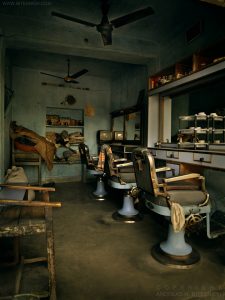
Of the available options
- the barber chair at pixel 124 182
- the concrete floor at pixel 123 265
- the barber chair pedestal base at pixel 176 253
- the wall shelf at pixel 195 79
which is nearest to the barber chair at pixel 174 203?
the barber chair pedestal base at pixel 176 253

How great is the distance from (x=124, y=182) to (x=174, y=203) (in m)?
1.15

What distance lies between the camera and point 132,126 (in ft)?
19.3

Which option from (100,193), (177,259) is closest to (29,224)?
(177,259)

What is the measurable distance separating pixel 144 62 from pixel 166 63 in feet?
2.02

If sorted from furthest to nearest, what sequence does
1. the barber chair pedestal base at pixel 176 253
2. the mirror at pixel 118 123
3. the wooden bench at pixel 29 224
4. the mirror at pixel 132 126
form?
the mirror at pixel 118 123
the mirror at pixel 132 126
the barber chair pedestal base at pixel 176 253
the wooden bench at pixel 29 224

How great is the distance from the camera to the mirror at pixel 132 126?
5.50 metres

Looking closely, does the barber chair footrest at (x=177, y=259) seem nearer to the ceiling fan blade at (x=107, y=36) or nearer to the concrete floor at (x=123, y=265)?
the concrete floor at (x=123, y=265)

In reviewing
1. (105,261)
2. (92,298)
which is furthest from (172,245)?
(92,298)

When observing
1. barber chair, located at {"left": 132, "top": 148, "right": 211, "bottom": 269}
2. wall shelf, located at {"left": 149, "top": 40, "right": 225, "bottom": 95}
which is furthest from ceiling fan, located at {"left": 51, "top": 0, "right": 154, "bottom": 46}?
barber chair, located at {"left": 132, "top": 148, "right": 211, "bottom": 269}

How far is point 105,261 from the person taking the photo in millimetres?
2074

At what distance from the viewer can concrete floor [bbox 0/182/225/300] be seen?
164 cm

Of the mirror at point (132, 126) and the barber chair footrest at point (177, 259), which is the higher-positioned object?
the mirror at point (132, 126)

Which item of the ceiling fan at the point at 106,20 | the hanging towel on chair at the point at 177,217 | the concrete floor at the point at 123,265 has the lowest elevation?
the concrete floor at the point at 123,265

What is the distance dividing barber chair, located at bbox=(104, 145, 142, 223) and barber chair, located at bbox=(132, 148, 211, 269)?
779 millimetres
